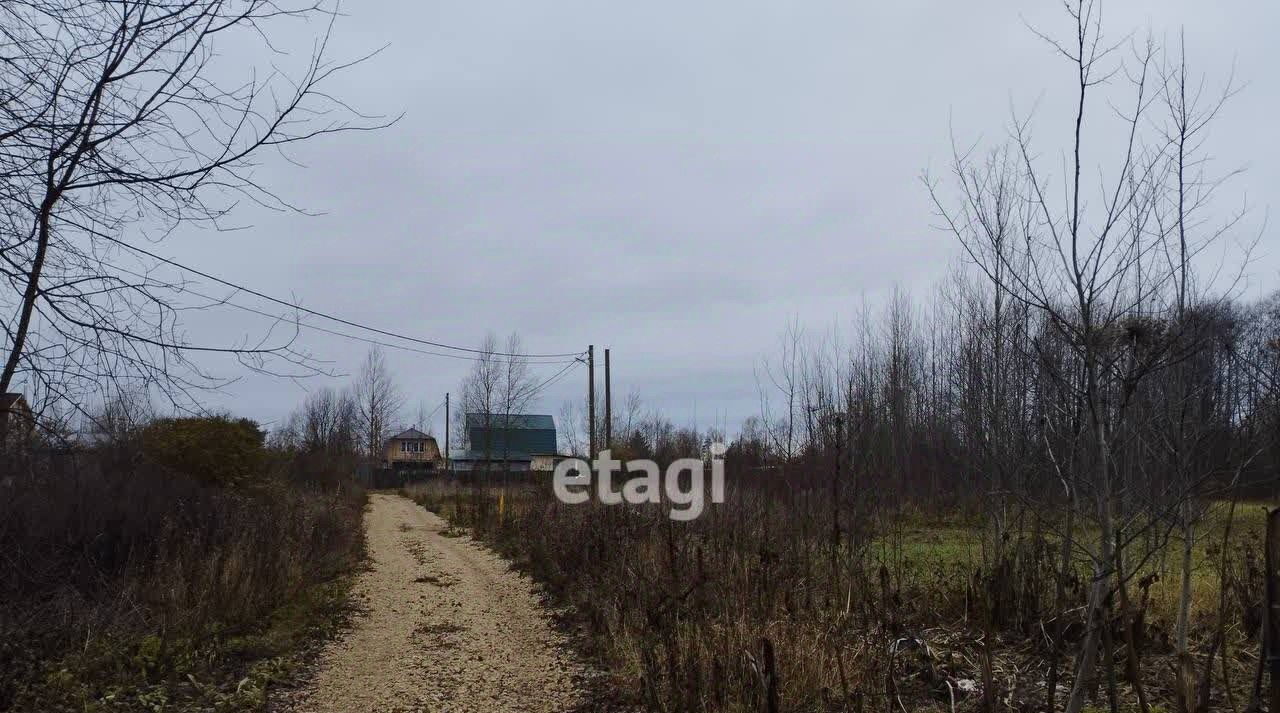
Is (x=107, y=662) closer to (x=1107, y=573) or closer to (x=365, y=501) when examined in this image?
(x=1107, y=573)

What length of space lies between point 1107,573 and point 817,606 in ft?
11.1

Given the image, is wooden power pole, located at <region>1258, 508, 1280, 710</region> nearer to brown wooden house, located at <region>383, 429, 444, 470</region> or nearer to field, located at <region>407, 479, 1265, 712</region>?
field, located at <region>407, 479, 1265, 712</region>

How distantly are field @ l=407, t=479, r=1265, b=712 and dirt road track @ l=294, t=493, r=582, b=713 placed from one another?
0.48 meters

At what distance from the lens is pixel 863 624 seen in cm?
563

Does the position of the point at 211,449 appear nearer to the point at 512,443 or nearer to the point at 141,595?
the point at 141,595

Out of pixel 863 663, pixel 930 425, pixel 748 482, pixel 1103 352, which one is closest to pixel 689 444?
pixel 930 425

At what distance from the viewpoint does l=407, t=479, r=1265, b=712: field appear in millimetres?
4746

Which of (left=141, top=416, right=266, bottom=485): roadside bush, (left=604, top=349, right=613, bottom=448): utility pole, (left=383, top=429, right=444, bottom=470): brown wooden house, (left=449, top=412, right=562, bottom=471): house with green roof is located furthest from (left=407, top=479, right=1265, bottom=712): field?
(left=383, top=429, right=444, bottom=470): brown wooden house

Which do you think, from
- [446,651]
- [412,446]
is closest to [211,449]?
[446,651]

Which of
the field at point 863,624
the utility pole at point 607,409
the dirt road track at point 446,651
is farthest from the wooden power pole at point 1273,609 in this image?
the utility pole at point 607,409

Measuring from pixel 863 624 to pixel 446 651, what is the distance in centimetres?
371

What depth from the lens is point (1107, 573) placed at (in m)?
3.09

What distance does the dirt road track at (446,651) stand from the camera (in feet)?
19.9

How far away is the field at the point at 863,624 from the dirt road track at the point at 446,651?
1.58ft
